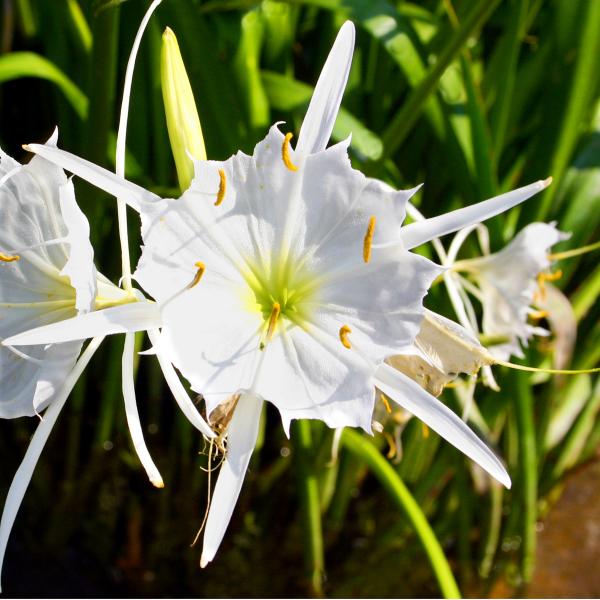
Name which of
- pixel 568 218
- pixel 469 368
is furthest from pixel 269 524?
pixel 469 368

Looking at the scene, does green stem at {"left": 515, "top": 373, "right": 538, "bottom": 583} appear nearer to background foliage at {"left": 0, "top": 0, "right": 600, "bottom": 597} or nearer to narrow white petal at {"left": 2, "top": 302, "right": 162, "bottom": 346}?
background foliage at {"left": 0, "top": 0, "right": 600, "bottom": 597}

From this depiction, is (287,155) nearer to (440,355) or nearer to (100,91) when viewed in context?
(440,355)

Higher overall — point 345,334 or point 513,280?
point 513,280

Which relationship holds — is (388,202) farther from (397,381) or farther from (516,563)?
(516,563)

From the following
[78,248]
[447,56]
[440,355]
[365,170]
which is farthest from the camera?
[365,170]

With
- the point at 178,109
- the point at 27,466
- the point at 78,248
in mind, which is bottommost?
the point at 27,466

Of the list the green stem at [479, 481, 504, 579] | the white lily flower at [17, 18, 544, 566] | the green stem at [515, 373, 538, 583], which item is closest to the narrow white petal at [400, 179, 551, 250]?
the white lily flower at [17, 18, 544, 566]

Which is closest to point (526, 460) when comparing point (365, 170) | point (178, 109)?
point (365, 170)
